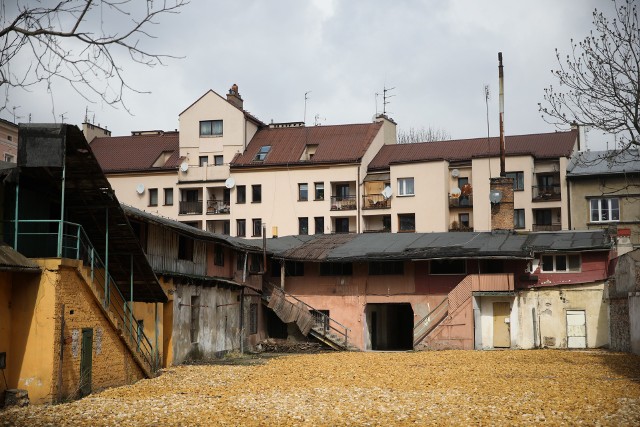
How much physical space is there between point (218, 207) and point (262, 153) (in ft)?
19.4

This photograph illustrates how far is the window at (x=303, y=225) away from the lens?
66.6 m

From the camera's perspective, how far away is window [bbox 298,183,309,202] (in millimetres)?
67062

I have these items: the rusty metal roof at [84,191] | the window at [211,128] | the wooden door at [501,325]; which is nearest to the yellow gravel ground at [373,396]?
the rusty metal roof at [84,191]

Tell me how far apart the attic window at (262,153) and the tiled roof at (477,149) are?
900 cm

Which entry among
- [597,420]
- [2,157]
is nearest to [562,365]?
[597,420]

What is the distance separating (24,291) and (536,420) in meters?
12.3

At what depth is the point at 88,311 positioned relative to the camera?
2119cm

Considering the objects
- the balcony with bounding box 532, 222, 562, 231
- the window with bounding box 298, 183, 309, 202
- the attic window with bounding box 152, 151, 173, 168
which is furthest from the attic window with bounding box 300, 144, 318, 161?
the balcony with bounding box 532, 222, 562, 231

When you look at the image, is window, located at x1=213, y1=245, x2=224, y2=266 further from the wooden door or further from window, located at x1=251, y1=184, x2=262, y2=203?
window, located at x1=251, y1=184, x2=262, y2=203

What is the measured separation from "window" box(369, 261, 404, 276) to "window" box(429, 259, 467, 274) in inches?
66.7

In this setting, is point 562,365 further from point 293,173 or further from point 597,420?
point 293,173

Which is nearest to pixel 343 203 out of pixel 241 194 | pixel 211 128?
pixel 241 194

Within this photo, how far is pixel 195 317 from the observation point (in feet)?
117

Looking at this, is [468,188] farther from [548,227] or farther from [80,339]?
[80,339]
